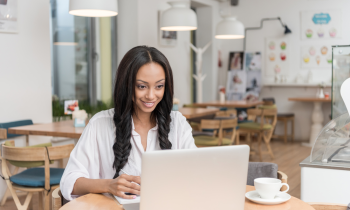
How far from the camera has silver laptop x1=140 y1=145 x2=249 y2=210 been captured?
3.23ft

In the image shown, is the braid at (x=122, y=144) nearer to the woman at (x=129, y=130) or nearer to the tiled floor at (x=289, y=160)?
the woman at (x=129, y=130)

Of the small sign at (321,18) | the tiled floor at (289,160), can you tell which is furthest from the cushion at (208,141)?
the small sign at (321,18)

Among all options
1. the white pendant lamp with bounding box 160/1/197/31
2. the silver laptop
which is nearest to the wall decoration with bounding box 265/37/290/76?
the white pendant lamp with bounding box 160/1/197/31

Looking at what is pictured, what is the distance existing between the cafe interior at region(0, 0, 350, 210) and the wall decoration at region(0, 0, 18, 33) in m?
0.01

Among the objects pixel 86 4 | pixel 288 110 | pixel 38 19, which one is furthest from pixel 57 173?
pixel 288 110

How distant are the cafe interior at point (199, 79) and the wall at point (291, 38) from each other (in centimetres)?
2

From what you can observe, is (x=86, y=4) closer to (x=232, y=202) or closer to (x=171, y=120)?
(x=171, y=120)

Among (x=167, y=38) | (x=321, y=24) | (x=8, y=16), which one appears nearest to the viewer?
(x=8, y=16)

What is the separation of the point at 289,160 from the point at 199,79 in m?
2.31

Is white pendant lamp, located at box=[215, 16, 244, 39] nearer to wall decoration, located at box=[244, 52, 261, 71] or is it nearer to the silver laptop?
wall decoration, located at box=[244, 52, 261, 71]

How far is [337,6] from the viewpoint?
7.31 metres

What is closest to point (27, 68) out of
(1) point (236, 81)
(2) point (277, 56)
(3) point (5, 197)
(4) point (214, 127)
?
(3) point (5, 197)

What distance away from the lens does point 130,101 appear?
1625 mm

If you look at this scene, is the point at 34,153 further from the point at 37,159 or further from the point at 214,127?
the point at 214,127
